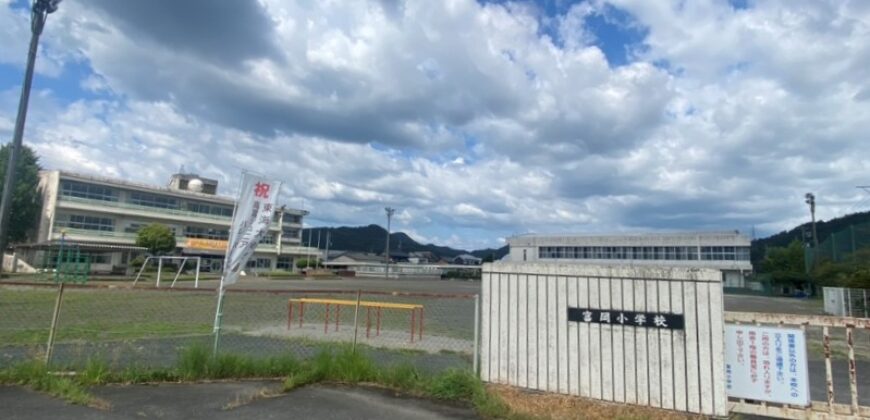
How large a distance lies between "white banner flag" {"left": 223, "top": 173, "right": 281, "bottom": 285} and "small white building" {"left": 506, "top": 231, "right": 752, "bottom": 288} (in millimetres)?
63343

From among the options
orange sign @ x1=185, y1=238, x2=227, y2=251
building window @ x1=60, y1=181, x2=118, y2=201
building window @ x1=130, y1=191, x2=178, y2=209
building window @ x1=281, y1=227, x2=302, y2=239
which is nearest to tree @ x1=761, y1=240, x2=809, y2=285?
orange sign @ x1=185, y1=238, x2=227, y2=251

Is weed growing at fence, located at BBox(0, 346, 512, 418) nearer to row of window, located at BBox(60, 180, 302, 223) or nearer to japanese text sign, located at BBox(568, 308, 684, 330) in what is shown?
japanese text sign, located at BBox(568, 308, 684, 330)

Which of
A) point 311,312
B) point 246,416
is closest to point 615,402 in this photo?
point 246,416

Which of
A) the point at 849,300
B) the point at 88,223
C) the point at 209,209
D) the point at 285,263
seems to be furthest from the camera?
the point at 285,263

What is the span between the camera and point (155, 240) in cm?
4962

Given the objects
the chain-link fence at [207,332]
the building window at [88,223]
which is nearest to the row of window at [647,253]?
the building window at [88,223]

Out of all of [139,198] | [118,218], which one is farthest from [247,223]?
[139,198]

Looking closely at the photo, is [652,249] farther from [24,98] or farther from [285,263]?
[24,98]

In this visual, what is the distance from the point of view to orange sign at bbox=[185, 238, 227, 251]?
60.0m

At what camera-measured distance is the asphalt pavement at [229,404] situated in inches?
211

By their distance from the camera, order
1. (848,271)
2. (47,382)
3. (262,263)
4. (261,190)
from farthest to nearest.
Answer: (262,263) → (848,271) → (261,190) → (47,382)

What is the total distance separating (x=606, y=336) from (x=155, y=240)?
5248 centimetres

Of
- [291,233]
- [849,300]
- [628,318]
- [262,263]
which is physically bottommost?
[849,300]

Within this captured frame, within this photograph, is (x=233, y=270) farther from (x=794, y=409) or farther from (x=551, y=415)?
(x=794, y=409)
